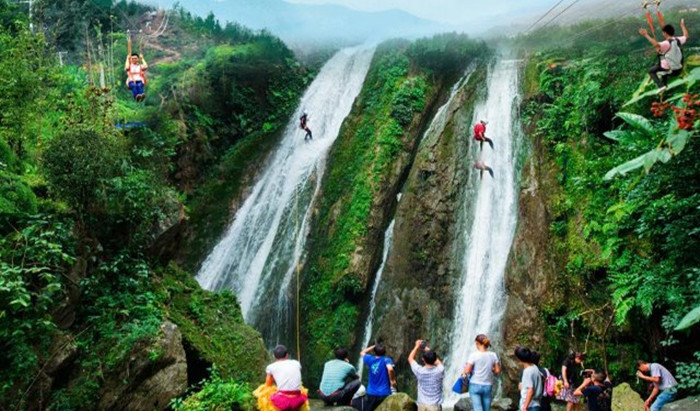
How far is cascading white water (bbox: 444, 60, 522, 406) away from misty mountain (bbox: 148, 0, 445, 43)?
44.8 ft

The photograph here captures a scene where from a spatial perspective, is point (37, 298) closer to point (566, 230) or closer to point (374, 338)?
point (374, 338)

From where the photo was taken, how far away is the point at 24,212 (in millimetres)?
8102

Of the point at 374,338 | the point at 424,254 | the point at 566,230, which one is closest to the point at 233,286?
the point at 374,338

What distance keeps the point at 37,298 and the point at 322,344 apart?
29.1 feet

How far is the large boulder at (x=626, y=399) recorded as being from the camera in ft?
30.2

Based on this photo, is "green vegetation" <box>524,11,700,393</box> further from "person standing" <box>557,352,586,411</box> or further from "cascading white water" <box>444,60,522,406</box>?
"cascading white water" <box>444,60,522,406</box>

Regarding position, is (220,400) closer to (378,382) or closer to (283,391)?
(283,391)

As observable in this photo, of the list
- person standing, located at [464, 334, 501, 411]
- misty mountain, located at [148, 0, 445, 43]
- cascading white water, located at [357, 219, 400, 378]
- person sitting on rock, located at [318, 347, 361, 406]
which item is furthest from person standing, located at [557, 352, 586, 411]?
misty mountain, located at [148, 0, 445, 43]

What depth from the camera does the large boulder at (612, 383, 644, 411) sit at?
9219 millimetres

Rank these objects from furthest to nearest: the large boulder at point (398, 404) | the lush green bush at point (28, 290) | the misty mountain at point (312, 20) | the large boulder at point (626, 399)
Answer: the misty mountain at point (312, 20) < the large boulder at point (626, 399) < the lush green bush at point (28, 290) < the large boulder at point (398, 404)

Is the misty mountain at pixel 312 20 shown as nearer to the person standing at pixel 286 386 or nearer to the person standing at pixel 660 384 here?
the person standing at pixel 660 384

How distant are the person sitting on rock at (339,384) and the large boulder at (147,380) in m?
2.70

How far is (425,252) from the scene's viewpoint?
1520cm

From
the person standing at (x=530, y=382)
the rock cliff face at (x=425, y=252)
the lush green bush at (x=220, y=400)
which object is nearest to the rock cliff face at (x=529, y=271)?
the rock cliff face at (x=425, y=252)
